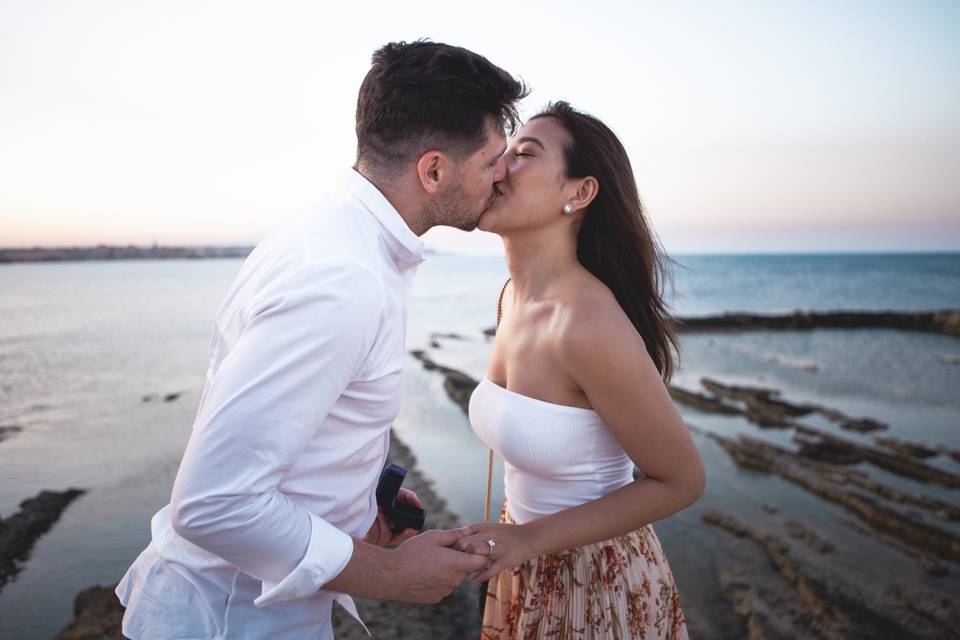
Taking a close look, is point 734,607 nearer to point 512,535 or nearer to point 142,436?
point 512,535

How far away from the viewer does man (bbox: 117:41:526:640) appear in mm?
1456

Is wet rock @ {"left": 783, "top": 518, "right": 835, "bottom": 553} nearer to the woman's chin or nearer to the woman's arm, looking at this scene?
the woman's arm

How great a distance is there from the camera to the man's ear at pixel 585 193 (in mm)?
2648

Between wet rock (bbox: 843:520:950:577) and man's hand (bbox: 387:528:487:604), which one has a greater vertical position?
man's hand (bbox: 387:528:487:604)

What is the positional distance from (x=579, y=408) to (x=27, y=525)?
8.20 m

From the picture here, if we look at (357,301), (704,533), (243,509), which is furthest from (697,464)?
(704,533)

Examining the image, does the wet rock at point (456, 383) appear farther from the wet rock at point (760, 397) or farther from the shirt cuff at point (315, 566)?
the shirt cuff at point (315, 566)

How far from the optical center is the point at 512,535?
2145 millimetres

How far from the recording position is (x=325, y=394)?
1.53 m

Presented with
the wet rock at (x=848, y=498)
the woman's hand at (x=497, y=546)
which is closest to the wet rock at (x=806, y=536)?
the wet rock at (x=848, y=498)

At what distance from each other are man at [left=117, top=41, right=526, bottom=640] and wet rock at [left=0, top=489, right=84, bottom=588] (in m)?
6.15

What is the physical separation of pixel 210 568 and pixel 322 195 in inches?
49.7

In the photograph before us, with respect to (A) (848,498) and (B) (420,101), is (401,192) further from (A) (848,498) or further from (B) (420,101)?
(A) (848,498)

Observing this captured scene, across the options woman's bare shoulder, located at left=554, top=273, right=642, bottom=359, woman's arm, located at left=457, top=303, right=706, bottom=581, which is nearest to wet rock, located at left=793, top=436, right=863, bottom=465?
woman's arm, located at left=457, top=303, right=706, bottom=581
